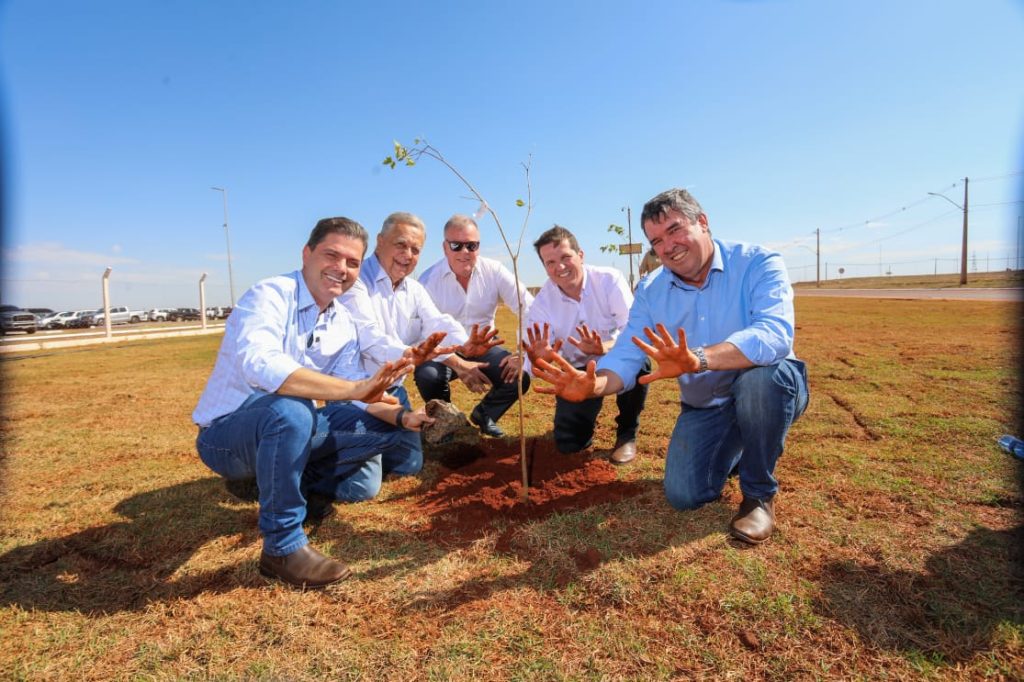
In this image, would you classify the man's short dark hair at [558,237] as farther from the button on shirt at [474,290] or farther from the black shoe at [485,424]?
the black shoe at [485,424]

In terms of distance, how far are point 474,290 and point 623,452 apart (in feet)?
7.97

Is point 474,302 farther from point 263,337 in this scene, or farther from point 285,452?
point 285,452

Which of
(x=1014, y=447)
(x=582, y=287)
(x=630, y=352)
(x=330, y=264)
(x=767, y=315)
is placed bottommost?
(x=1014, y=447)

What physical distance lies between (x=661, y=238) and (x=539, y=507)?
186cm

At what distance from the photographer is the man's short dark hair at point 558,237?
4.56 meters

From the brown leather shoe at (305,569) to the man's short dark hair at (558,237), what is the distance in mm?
3120

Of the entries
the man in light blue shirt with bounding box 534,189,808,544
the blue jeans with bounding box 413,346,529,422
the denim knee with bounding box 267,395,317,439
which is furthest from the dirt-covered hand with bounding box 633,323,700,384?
the blue jeans with bounding box 413,346,529,422

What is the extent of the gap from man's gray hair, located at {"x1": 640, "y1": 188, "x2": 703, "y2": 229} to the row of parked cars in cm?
2850

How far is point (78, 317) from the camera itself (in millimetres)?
41125

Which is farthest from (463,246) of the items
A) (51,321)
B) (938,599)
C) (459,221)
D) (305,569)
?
(51,321)

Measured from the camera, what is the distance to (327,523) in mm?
3176

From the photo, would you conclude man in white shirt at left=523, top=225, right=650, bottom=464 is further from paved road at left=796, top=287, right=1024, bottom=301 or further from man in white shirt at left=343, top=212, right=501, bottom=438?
paved road at left=796, top=287, right=1024, bottom=301

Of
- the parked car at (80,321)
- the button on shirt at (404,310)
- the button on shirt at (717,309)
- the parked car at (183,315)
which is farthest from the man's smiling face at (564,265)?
the parked car at (183,315)

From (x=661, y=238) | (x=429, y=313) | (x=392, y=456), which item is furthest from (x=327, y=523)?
(x=661, y=238)
